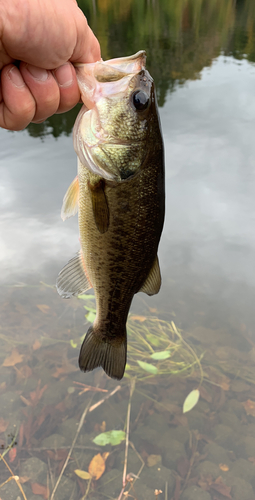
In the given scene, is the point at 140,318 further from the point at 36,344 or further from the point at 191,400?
the point at 36,344

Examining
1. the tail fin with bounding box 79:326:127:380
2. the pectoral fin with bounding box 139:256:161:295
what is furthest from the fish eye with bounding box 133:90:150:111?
the tail fin with bounding box 79:326:127:380

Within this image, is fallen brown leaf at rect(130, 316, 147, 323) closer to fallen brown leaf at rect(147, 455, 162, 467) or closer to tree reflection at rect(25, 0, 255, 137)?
fallen brown leaf at rect(147, 455, 162, 467)

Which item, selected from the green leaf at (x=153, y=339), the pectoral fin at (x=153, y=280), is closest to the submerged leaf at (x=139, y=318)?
the green leaf at (x=153, y=339)

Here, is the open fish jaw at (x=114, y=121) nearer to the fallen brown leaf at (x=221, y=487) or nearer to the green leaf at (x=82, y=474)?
the green leaf at (x=82, y=474)

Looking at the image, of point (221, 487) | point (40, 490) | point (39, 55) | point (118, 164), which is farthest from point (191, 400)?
point (39, 55)

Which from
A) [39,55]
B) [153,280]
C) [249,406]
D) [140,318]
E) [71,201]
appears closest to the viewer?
[39,55]

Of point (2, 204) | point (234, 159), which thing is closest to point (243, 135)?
point (234, 159)
